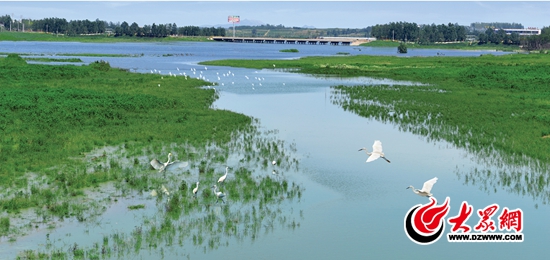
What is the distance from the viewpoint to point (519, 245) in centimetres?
1496

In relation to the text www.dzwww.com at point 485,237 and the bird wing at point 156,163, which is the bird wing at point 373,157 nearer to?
the text www.dzwww.com at point 485,237

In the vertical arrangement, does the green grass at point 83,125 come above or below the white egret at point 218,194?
above

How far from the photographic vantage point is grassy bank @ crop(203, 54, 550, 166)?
2717 cm

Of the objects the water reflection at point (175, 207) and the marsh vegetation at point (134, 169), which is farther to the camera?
the marsh vegetation at point (134, 169)

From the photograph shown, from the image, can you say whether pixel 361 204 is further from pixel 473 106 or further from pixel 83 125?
pixel 473 106

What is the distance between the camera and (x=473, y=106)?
127 feet

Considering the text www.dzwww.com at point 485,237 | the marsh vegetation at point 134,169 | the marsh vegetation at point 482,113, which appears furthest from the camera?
the marsh vegetation at point 482,113

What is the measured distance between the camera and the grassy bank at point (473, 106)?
27172 millimetres

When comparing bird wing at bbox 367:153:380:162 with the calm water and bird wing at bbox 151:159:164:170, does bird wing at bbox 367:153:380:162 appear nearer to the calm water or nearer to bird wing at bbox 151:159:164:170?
the calm water

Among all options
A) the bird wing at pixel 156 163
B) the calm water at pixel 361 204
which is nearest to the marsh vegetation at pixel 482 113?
the calm water at pixel 361 204

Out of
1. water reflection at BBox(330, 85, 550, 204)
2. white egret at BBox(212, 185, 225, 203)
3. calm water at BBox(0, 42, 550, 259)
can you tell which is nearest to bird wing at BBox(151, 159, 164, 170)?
calm water at BBox(0, 42, 550, 259)

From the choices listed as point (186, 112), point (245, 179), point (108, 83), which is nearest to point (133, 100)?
point (186, 112)

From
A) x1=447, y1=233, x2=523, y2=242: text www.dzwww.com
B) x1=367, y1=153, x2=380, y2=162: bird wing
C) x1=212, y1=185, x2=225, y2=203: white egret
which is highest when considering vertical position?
x1=367, y1=153, x2=380, y2=162: bird wing

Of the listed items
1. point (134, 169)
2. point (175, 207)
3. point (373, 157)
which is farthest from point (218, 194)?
point (134, 169)
